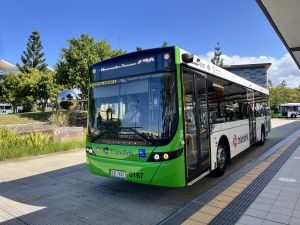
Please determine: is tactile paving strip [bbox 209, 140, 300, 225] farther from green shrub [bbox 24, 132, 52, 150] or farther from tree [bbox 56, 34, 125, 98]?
tree [bbox 56, 34, 125, 98]

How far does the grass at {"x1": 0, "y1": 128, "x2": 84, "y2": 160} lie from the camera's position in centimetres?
1022

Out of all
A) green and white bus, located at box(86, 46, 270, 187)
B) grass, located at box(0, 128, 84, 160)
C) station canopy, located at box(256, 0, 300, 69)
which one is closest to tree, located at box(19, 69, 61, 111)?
grass, located at box(0, 128, 84, 160)

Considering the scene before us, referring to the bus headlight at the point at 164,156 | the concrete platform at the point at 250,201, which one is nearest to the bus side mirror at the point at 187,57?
the bus headlight at the point at 164,156

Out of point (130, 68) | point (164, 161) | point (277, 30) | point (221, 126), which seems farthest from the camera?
point (277, 30)

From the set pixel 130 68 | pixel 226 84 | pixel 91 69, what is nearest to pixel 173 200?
pixel 130 68

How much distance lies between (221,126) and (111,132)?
3052 mm

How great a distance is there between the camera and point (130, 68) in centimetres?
541

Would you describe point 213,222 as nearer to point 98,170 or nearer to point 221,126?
point 98,170

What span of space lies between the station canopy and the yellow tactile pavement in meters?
4.46

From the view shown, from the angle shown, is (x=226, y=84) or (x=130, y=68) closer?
(x=130, y=68)

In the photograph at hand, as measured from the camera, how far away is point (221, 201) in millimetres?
Result: 5090

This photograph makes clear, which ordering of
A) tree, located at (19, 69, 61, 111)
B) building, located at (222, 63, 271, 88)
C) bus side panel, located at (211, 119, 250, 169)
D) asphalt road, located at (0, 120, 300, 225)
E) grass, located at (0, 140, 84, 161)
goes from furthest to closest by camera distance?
building, located at (222, 63, 271, 88), tree, located at (19, 69, 61, 111), grass, located at (0, 140, 84, 161), bus side panel, located at (211, 119, 250, 169), asphalt road, located at (0, 120, 300, 225)

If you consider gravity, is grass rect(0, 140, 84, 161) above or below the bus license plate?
below

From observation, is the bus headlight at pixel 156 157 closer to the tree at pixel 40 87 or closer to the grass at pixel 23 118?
the grass at pixel 23 118
